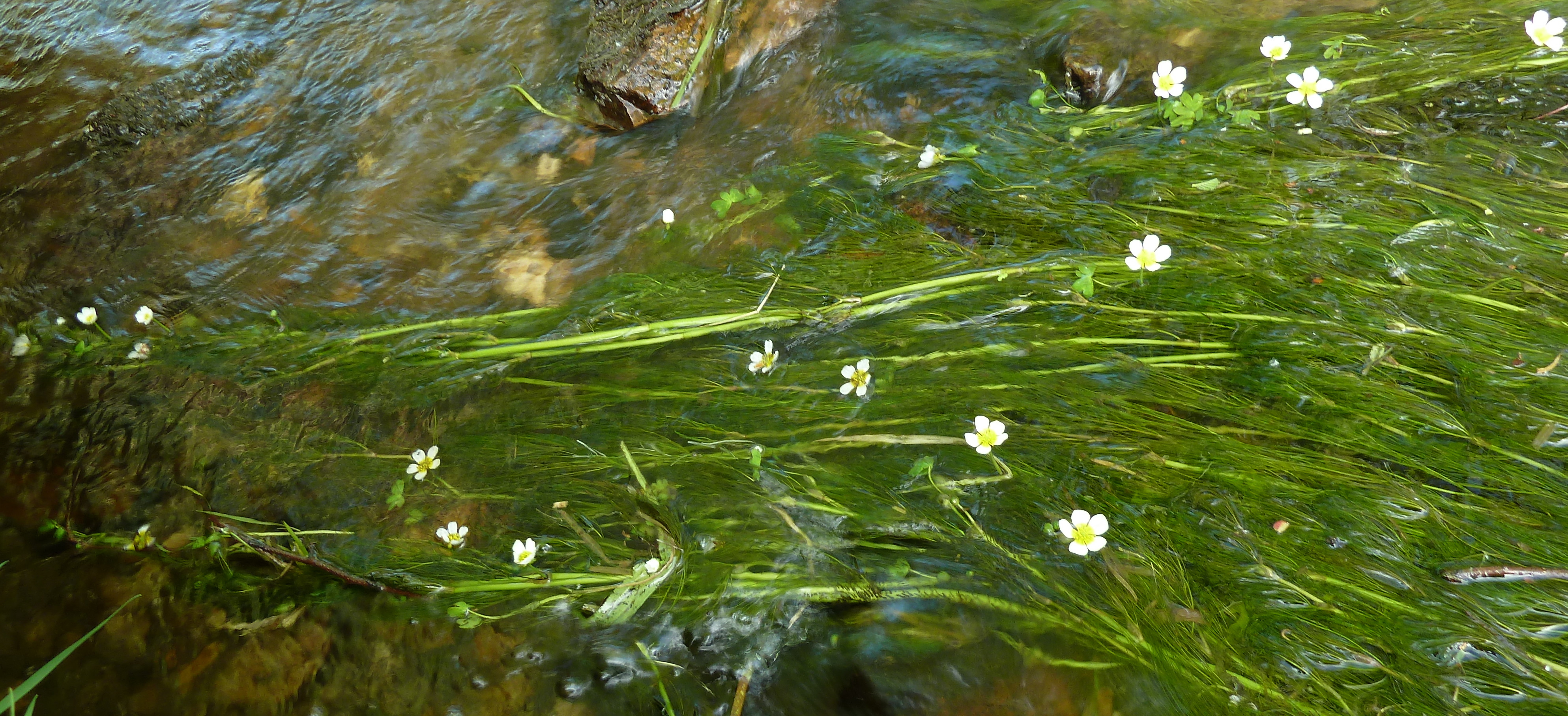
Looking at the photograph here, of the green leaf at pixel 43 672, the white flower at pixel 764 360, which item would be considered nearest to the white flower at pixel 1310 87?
the white flower at pixel 764 360

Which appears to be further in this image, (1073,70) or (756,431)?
(1073,70)

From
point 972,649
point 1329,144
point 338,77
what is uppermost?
point 338,77

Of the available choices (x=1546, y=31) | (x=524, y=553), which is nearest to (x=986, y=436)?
(x=524, y=553)

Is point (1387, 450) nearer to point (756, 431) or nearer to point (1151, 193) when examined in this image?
point (1151, 193)

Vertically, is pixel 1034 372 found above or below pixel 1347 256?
below

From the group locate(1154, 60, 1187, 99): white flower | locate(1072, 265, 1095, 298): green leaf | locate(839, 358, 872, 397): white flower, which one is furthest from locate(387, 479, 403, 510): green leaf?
locate(1154, 60, 1187, 99): white flower

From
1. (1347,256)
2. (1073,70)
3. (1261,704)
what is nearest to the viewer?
(1261,704)

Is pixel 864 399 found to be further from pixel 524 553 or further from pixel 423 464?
pixel 423 464

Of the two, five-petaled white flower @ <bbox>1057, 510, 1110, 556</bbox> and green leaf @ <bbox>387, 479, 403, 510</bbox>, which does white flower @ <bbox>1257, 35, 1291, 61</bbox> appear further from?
green leaf @ <bbox>387, 479, 403, 510</bbox>

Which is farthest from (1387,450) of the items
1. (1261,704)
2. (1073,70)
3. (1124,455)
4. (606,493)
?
(606,493)
